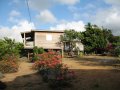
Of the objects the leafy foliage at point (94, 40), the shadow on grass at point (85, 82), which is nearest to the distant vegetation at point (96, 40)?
the leafy foliage at point (94, 40)

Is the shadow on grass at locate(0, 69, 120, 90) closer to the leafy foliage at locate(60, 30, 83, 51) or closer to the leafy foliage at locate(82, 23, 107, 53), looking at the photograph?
the leafy foliage at locate(60, 30, 83, 51)

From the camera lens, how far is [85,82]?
14875mm

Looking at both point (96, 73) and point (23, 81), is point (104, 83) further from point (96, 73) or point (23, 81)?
point (23, 81)

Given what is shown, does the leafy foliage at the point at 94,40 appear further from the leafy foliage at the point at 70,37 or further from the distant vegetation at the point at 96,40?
the leafy foliage at the point at 70,37

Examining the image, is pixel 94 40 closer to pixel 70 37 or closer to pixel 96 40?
pixel 96 40

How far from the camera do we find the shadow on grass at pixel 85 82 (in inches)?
547

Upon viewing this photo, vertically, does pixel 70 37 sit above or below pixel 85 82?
above

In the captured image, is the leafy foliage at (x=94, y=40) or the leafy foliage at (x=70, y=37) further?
the leafy foliage at (x=94, y=40)

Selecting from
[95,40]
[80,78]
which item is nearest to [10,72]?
[80,78]

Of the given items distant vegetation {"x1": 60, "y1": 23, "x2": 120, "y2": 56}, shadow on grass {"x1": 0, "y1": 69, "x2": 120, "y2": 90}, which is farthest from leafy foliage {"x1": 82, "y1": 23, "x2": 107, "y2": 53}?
shadow on grass {"x1": 0, "y1": 69, "x2": 120, "y2": 90}

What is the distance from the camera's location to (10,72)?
2092 cm

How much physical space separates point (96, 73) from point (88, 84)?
2842 millimetres

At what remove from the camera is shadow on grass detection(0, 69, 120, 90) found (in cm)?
1391

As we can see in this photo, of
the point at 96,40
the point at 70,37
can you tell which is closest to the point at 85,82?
the point at 70,37
